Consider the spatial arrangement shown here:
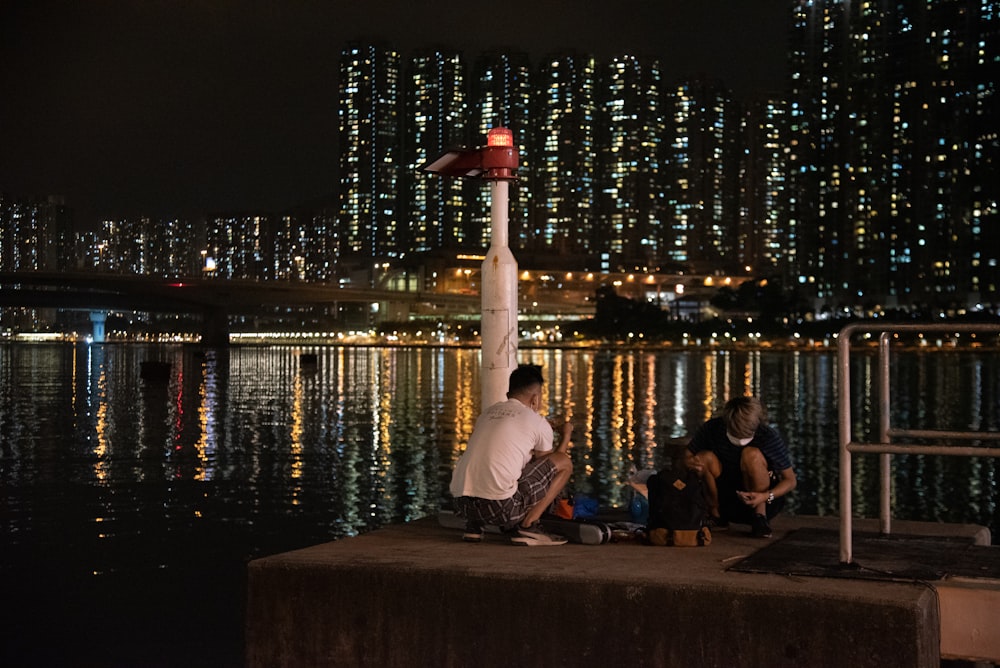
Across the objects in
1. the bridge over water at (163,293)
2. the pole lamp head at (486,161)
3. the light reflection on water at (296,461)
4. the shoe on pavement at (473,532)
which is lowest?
the light reflection on water at (296,461)

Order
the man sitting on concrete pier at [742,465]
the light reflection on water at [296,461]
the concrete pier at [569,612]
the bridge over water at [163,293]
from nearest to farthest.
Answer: the concrete pier at [569,612] < the man sitting on concrete pier at [742,465] < the light reflection on water at [296,461] < the bridge over water at [163,293]

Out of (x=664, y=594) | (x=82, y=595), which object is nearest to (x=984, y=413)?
(x=82, y=595)

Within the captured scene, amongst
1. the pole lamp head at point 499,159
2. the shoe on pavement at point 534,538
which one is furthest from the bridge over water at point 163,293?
the shoe on pavement at point 534,538

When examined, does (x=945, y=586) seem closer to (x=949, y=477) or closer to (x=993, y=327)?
(x=993, y=327)

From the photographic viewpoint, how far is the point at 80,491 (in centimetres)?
2194

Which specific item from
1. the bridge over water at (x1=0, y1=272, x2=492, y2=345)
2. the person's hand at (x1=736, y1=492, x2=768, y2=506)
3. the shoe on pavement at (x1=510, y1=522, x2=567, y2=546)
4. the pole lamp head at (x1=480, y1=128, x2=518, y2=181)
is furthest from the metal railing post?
the bridge over water at (x1=0, y1=272, x2=492, y2=345)

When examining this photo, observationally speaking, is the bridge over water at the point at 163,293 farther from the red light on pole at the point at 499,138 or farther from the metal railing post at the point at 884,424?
the metal railing post at the point at 884,424

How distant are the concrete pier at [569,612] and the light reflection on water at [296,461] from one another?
26.1 ft

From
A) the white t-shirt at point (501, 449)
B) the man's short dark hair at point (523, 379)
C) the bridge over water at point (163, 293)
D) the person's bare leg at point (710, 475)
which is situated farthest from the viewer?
the bridge over water at point (163, 293)

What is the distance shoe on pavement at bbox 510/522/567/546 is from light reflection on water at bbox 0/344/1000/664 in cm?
768

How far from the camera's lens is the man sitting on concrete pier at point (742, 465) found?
31.0 ft

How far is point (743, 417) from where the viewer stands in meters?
9.49

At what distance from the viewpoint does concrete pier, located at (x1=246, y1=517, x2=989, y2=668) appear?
22.0 ft

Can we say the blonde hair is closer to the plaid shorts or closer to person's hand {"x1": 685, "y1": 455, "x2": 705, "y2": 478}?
person's hand {"x1": 685, "y1": 455, "x2": 705, "y2": 478}
